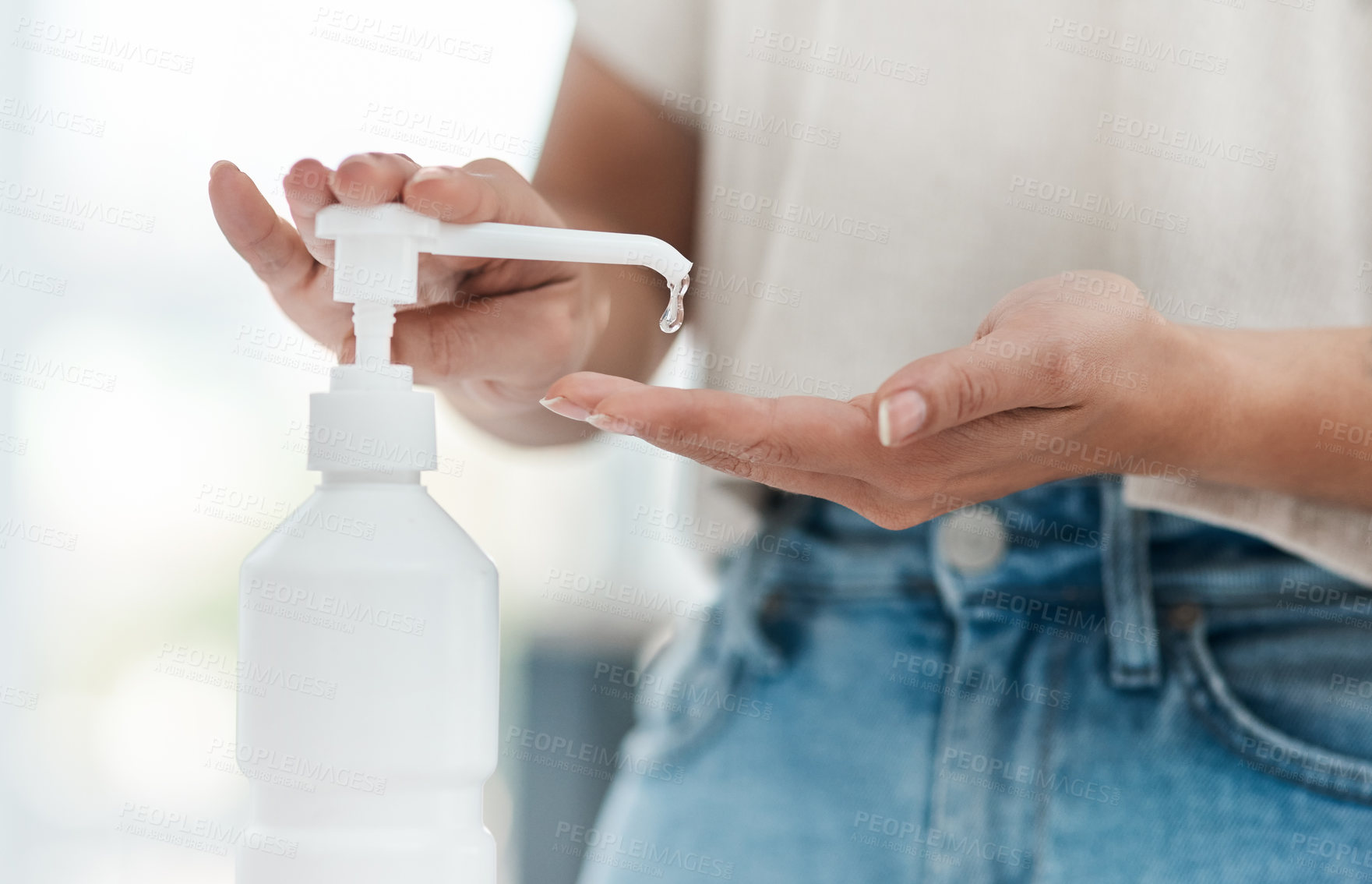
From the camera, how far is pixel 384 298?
14.9 inches

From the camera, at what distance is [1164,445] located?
19.7 inches

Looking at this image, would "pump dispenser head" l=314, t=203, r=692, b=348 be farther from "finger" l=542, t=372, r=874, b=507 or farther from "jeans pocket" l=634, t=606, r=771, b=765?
"jeans pocket" l=634, t=606, r=771, b=765

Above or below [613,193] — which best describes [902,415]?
below

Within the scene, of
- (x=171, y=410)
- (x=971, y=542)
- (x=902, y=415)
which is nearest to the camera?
(x=902, y=415)

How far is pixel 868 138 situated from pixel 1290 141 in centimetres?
26

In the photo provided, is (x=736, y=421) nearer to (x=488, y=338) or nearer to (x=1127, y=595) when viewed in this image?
(x=488, y=338)

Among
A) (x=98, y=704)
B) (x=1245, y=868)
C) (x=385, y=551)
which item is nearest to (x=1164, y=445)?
(x=1245, y=868)

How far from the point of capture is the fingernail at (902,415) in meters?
0.34

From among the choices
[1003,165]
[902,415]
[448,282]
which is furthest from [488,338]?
[1003,165]

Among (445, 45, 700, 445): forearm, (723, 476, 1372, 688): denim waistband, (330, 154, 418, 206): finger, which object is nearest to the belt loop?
(723, 476, 1372, 688): denim waistband

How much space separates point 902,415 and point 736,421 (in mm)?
68

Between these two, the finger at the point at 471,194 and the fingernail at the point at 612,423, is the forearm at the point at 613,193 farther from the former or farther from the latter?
the fingernail at the point at 612,423

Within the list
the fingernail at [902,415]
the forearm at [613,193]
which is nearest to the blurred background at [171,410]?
the forearm at [613,193]

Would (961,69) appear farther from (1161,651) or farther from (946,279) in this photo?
A: (1161,651)
